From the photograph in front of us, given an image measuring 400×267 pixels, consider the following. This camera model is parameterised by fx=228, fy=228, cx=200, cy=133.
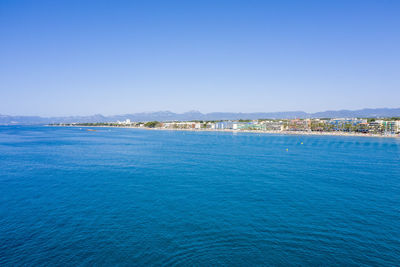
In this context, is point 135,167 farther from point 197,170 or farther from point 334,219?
point 334,219

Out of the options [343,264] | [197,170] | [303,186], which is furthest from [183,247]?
[197,170]

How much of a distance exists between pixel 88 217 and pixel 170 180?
902 centimetres

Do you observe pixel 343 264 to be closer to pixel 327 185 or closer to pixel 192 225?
pixel 192 225

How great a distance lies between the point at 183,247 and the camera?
9.94 metres

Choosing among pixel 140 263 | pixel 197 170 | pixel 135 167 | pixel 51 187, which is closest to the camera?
pixel 140 263

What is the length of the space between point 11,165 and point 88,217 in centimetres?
2160

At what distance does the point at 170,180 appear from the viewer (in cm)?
2125

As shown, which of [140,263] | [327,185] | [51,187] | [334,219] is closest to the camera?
[140,263]

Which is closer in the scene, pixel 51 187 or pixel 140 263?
pixel 140 263

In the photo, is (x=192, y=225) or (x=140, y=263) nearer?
(x=140, y=263)

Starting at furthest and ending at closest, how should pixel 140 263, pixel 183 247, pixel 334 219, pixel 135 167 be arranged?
pixel 135 167 → pixel 334 219 → pixel 183 247 → pixel 140 263

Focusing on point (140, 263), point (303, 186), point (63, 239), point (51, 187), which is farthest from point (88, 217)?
point (303, 186)

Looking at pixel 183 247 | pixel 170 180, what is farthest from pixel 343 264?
pixel 170 180

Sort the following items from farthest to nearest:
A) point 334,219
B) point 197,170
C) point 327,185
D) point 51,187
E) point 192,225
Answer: point 197,170 < point 327,185 < point 51,187 < point 334,219 < point 192,225
